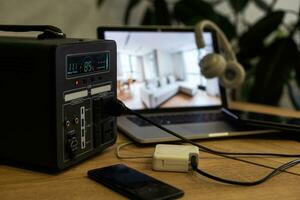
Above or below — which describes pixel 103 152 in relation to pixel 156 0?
below

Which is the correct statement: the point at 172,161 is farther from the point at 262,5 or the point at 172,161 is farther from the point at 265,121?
the point at 262,5

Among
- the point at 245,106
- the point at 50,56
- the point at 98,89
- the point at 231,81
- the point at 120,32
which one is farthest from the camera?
the point at 245,106

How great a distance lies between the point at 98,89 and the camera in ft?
2.28

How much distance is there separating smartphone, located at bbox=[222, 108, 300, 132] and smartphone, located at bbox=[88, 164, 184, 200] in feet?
1.14

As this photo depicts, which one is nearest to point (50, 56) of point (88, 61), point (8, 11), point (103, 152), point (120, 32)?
point (88, 61)

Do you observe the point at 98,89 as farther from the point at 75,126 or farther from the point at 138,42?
the point at 138,42

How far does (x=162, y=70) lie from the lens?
3.51 ft

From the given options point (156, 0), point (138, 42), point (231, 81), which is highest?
point (156, 0)

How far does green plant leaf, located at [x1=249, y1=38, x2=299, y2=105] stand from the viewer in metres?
1.42

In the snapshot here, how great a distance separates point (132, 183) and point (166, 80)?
52cm

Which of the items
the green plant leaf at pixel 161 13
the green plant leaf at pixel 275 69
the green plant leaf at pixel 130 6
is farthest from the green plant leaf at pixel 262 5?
the green plant leaf at pixel 130 6

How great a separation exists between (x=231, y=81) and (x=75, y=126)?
607 mm

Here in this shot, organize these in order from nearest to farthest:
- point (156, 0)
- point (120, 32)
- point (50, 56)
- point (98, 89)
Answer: point (50, 56) < point (98, 89) < point (120, 32) < point (156, 0)

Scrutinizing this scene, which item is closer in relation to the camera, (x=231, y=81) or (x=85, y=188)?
(x=85, y=188)
